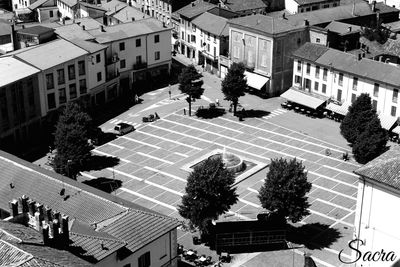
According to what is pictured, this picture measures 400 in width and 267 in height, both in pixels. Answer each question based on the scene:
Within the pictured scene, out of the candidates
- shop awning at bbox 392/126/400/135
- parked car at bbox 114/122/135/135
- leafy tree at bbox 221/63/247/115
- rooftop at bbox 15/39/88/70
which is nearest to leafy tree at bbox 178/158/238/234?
parked car at bbox 114/122/135/135

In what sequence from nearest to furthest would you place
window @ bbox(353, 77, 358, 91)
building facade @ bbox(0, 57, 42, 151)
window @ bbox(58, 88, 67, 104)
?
building facade @ bbox(0, 57, 42, 151) < window @ bbox(58, 88, 67, 104) < window @ bbox(353, 77, 358, 91)

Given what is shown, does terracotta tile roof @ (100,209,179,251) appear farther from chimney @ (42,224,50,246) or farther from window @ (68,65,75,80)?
window @ (68,65,75,80)

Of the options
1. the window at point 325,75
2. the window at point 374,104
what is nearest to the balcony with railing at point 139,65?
the window at point 325,75

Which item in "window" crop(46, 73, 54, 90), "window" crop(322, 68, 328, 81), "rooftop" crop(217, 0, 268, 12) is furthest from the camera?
"rooftop" crop(217, 0, 268, 12)

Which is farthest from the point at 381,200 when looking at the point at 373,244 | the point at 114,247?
the point at 114,247

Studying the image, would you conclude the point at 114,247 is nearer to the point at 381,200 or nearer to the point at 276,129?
the point at 381,200

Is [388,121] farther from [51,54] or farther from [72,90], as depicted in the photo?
[51,54]
